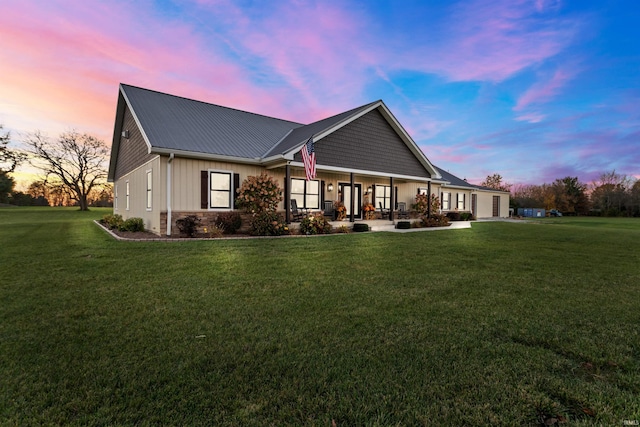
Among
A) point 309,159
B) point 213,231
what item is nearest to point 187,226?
point 213,231

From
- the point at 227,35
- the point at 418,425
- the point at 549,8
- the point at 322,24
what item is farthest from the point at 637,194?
the point at 418,425

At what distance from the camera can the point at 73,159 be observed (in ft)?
114

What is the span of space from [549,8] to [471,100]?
743 cm

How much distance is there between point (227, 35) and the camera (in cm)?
1248

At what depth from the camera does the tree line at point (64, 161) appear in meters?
31.5

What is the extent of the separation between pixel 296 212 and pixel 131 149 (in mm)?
8742

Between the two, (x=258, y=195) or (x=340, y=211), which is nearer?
(x=258, y=195)

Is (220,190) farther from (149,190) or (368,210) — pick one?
(368,210)

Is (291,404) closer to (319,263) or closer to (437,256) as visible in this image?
(319,263)

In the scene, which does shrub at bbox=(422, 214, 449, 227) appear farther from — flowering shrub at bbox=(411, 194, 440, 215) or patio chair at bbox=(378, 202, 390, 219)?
patio chair at bbox=(378, 202, 390, 219)

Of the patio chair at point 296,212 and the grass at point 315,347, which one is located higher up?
the patio chair at point 296,212

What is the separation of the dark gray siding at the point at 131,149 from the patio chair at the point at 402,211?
506 inches

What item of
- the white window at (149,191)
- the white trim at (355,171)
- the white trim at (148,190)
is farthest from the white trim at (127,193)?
the white trim at (355,171)

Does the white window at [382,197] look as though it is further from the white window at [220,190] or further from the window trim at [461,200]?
the window trim at [461,200]
